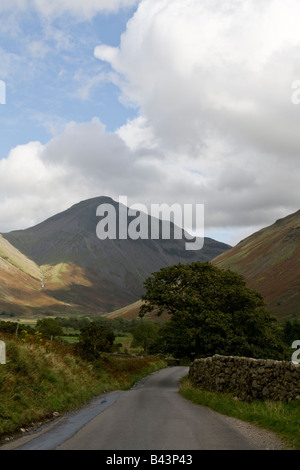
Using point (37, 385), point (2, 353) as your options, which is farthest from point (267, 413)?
point (2, 353)

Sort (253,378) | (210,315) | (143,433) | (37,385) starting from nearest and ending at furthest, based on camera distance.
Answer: (143,433) → (37,385) → (253,378) → (210,315)

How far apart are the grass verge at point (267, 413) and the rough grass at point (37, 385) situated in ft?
23.8

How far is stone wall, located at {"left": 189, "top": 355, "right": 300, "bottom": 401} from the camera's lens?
17.9m

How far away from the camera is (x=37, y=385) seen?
750 inches

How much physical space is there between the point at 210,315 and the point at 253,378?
22148 mm

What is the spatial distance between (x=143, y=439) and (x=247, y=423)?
16.9 ft

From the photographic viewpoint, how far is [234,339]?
137 ft

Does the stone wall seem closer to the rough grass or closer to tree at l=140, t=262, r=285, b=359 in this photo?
the rough grass

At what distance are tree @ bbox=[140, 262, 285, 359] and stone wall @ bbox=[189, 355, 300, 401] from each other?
48.3 feet

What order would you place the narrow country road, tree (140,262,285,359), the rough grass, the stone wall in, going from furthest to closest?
tree (140,262,285,359)
the stone wall
the rough grass
the narrow country road

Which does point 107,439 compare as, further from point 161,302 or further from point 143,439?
point 161,302

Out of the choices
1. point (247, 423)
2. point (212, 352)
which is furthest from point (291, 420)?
point (212, 352)

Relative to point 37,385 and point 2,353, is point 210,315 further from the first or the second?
point 2,353

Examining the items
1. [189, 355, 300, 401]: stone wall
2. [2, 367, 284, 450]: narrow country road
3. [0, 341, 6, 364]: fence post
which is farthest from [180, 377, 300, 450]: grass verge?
[0, 341, 6, 364]: fence post
